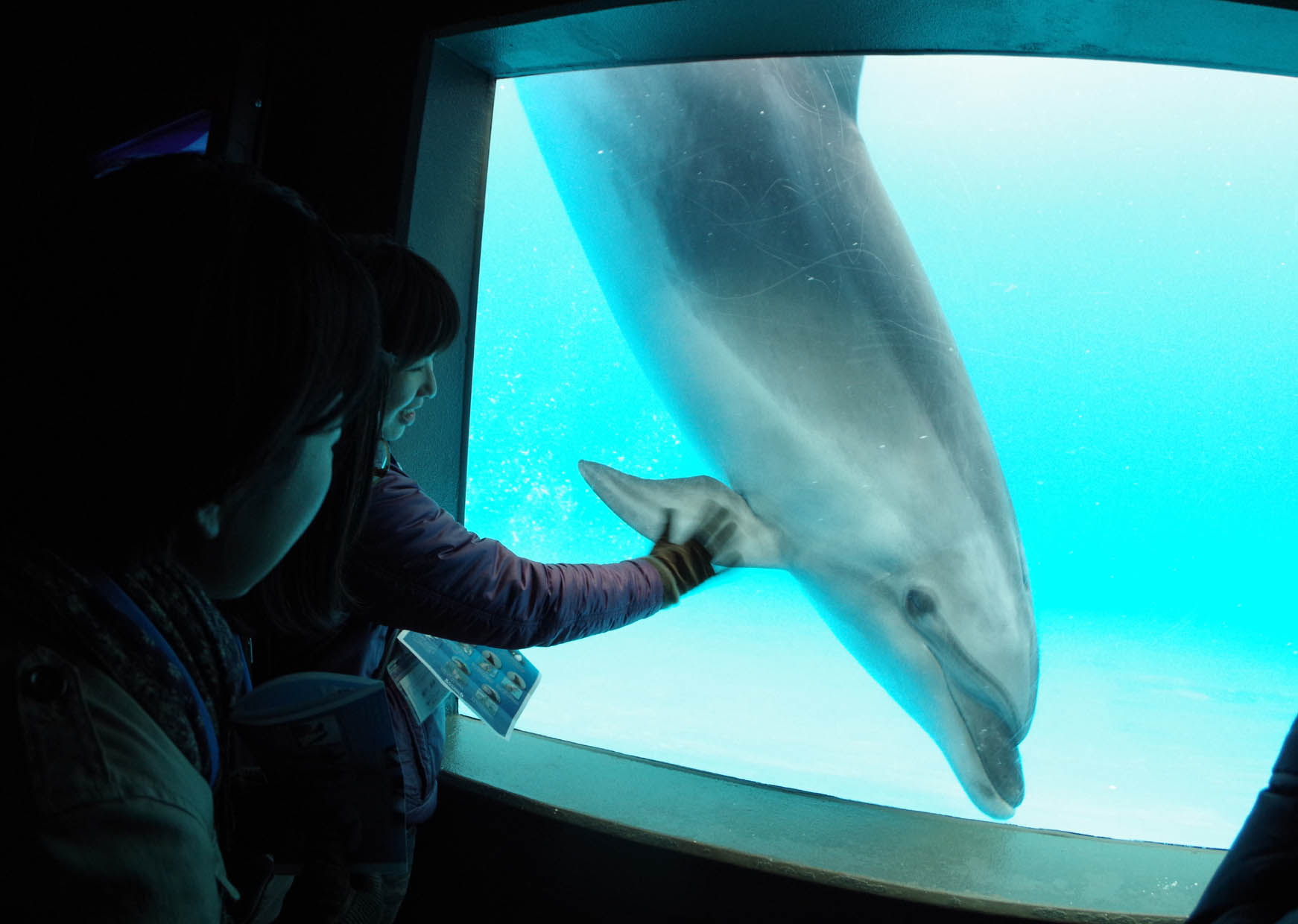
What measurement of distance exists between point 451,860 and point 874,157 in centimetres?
274

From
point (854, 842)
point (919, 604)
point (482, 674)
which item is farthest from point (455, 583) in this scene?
point (919, 604)

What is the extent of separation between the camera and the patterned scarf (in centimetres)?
79

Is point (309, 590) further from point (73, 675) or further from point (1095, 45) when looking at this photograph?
point (1095, 45)

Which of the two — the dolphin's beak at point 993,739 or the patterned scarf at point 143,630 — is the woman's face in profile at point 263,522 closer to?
the patterned scarf at point 143,630

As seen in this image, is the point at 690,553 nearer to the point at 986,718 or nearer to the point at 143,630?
the point at 986,718

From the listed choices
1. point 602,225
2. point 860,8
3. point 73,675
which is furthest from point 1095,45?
point 73,675

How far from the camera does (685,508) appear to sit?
2.56 metres

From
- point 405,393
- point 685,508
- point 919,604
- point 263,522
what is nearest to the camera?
point 263,522

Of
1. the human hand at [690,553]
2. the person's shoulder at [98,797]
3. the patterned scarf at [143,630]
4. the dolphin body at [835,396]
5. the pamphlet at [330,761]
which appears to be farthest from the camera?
the dolphin body at [835,396]

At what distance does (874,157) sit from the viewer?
2.96 metres

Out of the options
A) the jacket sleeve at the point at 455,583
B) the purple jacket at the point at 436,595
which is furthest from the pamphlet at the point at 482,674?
the jacket sleeve at the point at 455,583

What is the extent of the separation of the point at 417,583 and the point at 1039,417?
7.05 ft

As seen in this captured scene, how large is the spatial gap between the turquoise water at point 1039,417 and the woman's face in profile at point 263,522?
171 centimetres

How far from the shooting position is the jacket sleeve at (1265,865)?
0.76m
